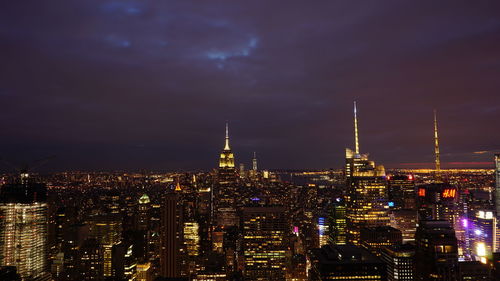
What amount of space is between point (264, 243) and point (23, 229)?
2908 centimetres

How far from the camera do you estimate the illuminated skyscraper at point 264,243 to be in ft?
163

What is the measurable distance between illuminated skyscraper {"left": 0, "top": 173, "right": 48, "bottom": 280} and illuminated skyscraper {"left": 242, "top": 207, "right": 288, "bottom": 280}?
80.3 ft

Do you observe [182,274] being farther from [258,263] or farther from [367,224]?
[367,224]

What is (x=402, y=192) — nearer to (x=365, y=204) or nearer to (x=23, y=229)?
(x=365, y=204)

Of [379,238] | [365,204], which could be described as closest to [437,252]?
[379,238]

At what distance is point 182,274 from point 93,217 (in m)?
18.0

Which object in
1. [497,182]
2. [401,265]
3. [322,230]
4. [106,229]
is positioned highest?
[497,182]

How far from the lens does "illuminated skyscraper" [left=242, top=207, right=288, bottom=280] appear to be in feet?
163

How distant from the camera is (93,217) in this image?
58.8m

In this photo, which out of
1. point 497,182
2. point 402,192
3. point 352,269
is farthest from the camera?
point 402,192

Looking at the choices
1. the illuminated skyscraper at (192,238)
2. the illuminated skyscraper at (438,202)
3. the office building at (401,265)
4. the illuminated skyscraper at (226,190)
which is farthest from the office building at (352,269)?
the illuminated skyscraper at (226,190)

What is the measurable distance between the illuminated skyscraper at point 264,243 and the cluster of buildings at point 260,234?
137 millimetres

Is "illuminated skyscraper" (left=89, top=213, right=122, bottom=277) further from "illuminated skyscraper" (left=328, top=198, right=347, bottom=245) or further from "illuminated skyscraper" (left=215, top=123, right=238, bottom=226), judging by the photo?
"illuminated skyscraper" (left=328, top=198, right=347, bottom=245)

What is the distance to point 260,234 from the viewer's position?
173 ft
